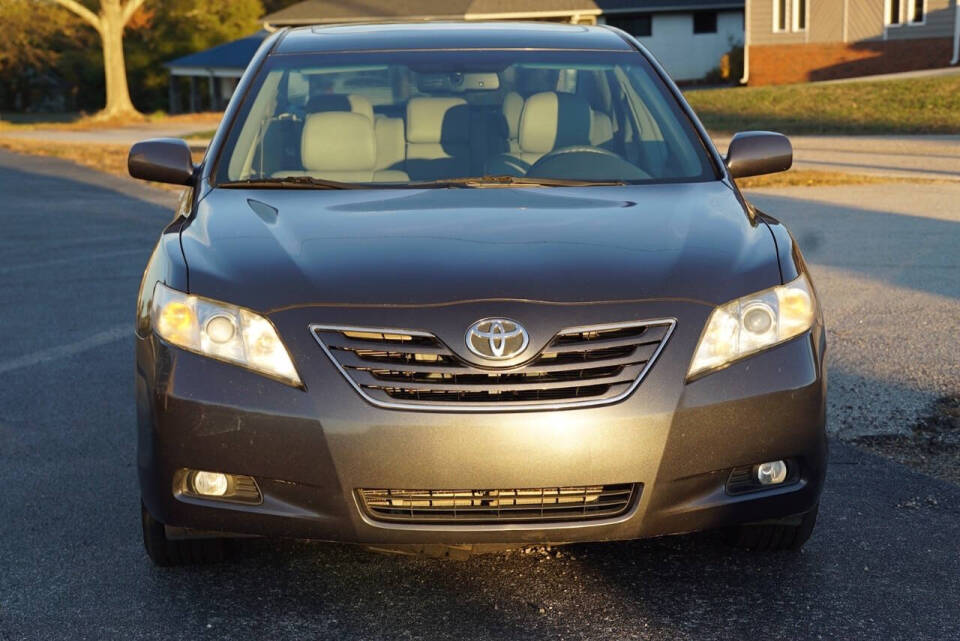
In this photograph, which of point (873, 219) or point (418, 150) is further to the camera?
point (873, 219)

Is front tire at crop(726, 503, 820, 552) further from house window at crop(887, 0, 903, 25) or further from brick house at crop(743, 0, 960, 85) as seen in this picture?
house window at crop(887, 0, 903, 25)

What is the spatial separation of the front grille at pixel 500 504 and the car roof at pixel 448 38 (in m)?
2.46

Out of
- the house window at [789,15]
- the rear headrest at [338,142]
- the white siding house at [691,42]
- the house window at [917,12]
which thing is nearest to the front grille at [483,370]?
the rear headrest at [338,142]

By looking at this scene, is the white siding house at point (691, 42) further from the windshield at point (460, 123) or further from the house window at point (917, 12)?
the windshield at point (460, 123)

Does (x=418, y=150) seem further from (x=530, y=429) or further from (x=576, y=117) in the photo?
(x=530, y=429)

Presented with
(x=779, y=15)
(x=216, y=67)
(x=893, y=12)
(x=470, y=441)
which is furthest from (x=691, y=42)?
(x=470, y=441)

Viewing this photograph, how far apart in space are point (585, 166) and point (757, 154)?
66 centimetres

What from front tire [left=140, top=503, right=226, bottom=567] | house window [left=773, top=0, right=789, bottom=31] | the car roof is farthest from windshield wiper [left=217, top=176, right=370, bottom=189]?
house window [left=773, top=0, right=789, bottom=31]

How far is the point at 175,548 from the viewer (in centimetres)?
409

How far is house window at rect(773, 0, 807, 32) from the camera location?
42.5 m

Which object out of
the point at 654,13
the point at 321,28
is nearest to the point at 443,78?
the point at 321,28

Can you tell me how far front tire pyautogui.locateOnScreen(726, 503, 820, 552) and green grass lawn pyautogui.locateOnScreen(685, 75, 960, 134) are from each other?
21263 mm

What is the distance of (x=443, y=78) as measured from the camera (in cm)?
542

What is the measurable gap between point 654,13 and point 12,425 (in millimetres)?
46977
